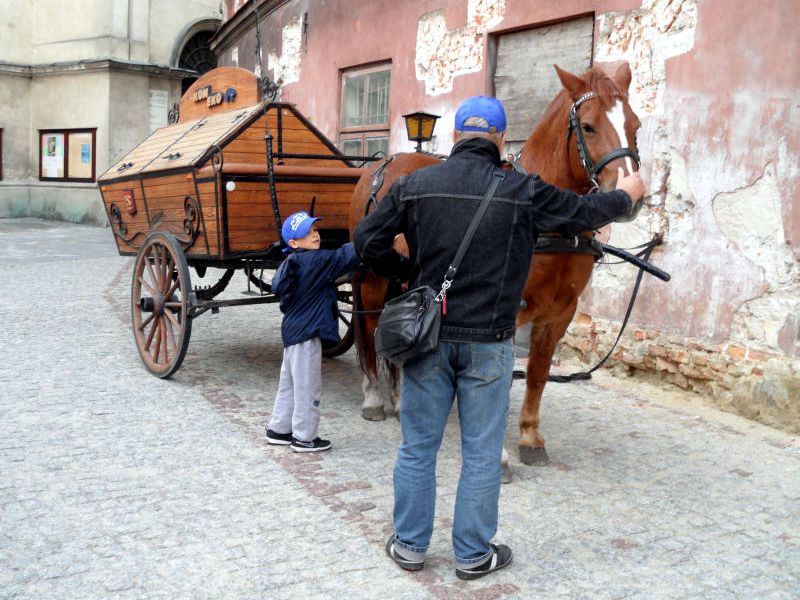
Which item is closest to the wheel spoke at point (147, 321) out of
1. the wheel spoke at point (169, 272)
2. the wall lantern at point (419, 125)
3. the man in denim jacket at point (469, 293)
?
the wheel spoke at point (169, 272)

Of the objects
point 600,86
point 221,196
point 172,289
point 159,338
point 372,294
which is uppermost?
point 600,86

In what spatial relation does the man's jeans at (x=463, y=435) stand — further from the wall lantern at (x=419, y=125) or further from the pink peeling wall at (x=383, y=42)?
the pink peeling wall at (x=383, y=42)

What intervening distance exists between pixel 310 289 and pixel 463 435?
1.55 m

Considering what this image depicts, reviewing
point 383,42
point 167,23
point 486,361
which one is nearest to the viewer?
point 486,361

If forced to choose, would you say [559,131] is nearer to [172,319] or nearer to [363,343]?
[363,343]

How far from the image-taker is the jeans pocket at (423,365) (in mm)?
3055

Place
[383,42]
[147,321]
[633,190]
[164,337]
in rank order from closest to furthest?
[633,190]
[164,337]
[147,321]
[383,42]

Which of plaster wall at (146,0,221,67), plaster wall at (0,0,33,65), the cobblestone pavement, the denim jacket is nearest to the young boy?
the cobblestone pavement

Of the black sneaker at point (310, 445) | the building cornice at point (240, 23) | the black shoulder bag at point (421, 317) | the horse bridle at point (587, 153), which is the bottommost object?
the black sneaker at point (310, 445)

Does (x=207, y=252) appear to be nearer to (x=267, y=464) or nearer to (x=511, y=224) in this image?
(x=267, y=464)

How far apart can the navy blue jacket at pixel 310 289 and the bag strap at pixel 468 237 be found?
1.40 metres

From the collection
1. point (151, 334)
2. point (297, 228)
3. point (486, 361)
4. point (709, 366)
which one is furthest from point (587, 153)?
point (151, 334)

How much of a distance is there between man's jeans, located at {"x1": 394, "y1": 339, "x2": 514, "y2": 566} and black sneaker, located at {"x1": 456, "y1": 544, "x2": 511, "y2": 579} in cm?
3

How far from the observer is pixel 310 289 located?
4.39 metres
